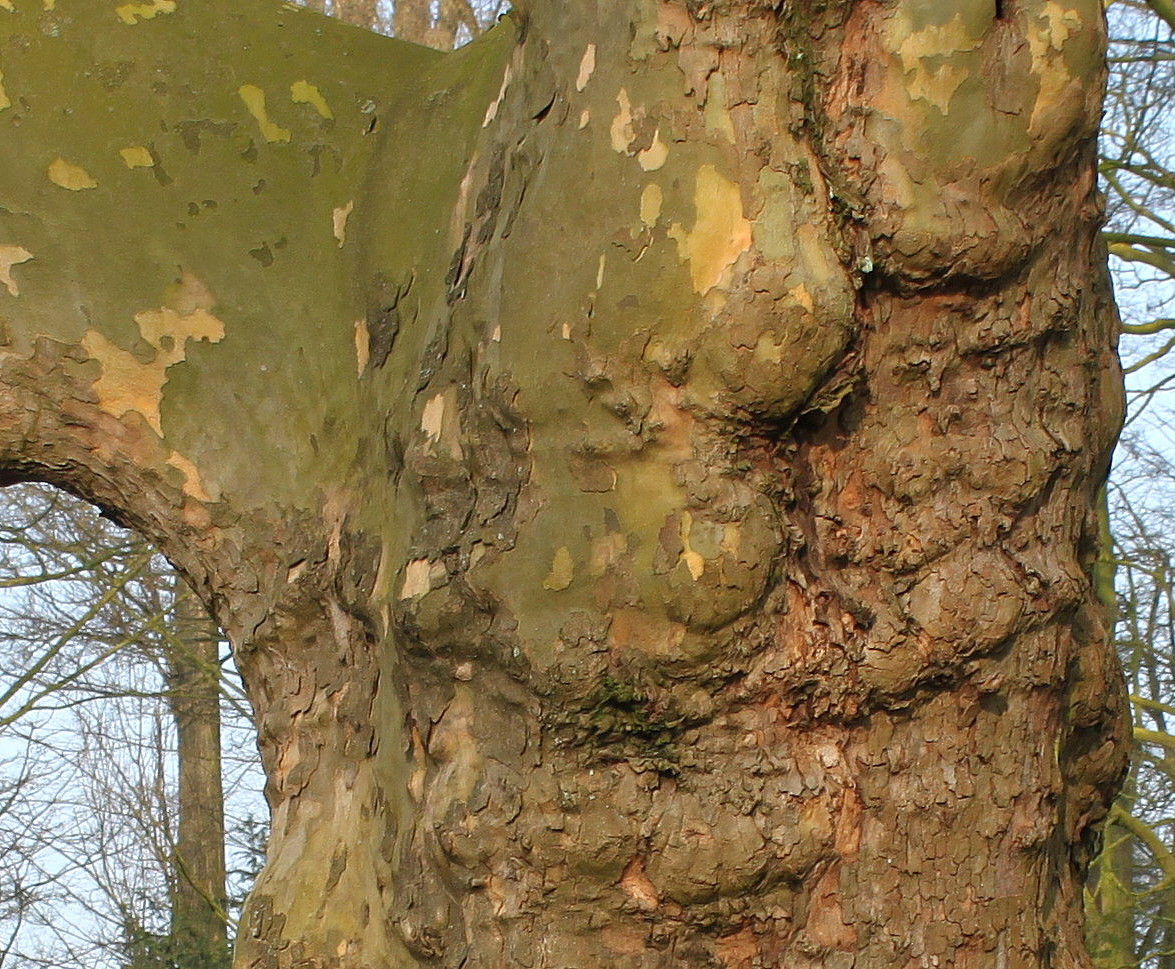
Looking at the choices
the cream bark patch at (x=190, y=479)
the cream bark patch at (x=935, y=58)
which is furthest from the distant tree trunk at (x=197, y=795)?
the cream bark patch at (x=935, y=58)

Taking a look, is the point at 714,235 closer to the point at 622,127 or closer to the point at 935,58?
the point at 622,127

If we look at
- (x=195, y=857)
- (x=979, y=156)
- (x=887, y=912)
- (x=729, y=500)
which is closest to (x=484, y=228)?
(x=729, y=500)

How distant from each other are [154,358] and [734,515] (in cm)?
95

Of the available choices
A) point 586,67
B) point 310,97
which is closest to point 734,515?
point 586,67

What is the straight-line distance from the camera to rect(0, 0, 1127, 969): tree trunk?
162 centimetres

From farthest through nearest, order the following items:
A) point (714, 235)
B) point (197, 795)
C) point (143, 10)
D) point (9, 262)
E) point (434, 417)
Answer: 1. point (197, 795)
2. point (143, 10)
3. point (9, 262)
4. point (434, 417)
5. point (714, 235)

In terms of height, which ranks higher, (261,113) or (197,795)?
→ (197,795)

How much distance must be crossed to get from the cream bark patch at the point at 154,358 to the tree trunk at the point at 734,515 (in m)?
0.35

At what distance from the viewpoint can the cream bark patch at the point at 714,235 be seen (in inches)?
62.3

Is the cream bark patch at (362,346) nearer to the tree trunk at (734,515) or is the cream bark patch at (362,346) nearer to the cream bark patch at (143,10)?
the tree trunk at (734,515)

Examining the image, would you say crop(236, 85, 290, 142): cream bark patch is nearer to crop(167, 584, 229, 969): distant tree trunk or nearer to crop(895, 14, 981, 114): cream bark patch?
crop(895, 14, 981, 114): cream bark patch

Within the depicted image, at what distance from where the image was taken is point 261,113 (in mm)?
2145

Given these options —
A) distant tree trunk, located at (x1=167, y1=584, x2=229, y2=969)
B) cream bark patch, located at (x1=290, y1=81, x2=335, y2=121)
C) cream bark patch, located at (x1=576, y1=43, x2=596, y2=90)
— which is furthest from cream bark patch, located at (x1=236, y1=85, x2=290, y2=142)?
distant tree trunk, located at (x1=167, y1=584, x2=229, y2=969)

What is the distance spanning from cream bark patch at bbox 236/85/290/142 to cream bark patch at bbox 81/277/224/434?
0.87ft
